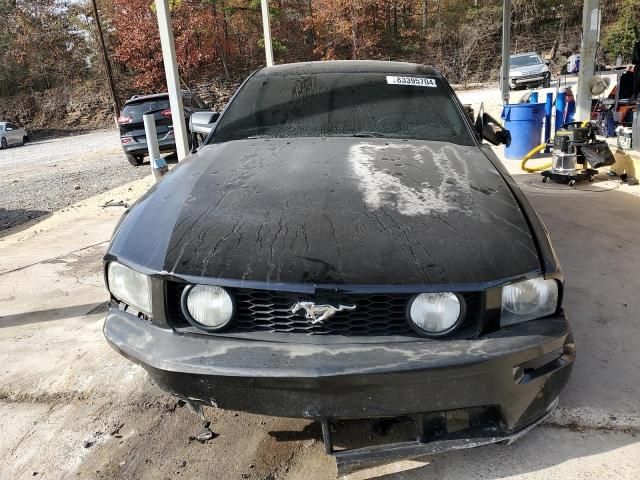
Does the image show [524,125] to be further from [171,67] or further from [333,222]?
[333,222]

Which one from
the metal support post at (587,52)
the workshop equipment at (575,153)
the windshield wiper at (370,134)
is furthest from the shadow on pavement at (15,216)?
the metal support post at (587,52)

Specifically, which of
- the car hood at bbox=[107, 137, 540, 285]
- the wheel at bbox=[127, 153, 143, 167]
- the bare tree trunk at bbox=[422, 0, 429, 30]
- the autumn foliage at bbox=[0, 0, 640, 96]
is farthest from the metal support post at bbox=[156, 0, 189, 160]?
the bare tree trunk at bbox=[422, 0, 429, 30]

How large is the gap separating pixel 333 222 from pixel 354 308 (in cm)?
39

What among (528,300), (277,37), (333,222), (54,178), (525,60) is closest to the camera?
(528,300)

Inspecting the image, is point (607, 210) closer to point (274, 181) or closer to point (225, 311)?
point (274, 181)

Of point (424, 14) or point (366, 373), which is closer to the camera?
point (366, 373)

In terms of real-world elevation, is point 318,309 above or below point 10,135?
above

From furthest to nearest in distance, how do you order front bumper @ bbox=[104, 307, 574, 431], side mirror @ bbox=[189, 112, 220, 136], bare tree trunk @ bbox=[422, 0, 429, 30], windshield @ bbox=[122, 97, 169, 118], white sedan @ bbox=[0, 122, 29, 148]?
bare tree trunk @ bbox=[422, 0, 429, 30]
white sedan @ bbox=[0, 122, 29, 148]
windshield @ bbox=[122, 97, 169, 118]
side mirror @ bbox=[189, 112, 220, 136]
front bumper @ bbox=[104, 307, 574, 431]

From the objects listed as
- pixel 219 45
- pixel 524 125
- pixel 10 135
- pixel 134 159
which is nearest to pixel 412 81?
pixel 524 125

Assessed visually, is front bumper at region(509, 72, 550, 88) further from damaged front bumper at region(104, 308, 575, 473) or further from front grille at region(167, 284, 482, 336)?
front grille at region(167, 284, 482, 336)

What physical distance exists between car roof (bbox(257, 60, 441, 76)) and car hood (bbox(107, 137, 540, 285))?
1.08 m

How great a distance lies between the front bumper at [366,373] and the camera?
173cm

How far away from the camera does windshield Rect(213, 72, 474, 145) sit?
323 centimetres

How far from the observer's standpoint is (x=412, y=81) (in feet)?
11.6
